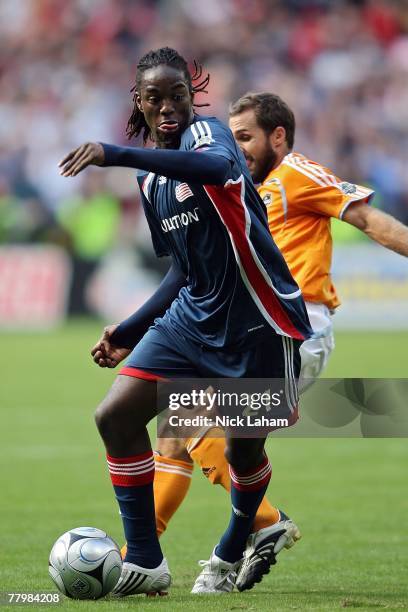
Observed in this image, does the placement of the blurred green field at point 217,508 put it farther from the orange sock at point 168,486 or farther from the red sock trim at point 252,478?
the red sock trim at point 252,478

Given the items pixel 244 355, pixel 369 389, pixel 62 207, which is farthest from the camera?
pixel 62 207

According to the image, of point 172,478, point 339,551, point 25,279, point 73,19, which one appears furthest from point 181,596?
point 73,19

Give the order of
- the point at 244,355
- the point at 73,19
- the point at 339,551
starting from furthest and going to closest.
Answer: the point at 73,19
the point at 339,551
the point at 244,355

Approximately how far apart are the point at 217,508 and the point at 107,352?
103 inches

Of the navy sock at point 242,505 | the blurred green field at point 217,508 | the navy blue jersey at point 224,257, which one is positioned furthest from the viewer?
the navy sock at point 242,505

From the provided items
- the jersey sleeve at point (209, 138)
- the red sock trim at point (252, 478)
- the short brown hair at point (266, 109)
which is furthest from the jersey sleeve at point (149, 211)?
the red sock trim at point (252, 478)

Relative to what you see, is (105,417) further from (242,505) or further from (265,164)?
(265,164)

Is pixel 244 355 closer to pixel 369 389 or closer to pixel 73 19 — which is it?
pixel 369 389

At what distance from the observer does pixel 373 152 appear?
70.0 feet

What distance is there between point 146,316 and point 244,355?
25.2 inches

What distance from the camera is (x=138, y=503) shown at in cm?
497

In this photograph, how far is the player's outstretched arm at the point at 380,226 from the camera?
493cm

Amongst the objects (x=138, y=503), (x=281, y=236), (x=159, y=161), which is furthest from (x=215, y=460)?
(x=159, y=161)

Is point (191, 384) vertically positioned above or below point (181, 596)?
above
